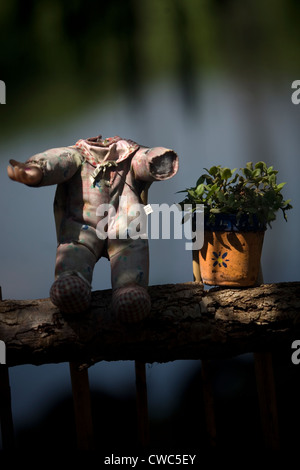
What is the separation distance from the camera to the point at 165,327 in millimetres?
1505

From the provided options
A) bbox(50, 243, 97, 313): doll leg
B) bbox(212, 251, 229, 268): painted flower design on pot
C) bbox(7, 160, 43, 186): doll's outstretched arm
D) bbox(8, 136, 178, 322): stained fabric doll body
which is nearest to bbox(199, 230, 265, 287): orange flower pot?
bbox(212, 251, 229, 268): painted flower design on pot

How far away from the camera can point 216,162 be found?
2.17m

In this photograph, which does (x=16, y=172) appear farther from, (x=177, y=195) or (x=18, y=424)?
(x=18, y=424)

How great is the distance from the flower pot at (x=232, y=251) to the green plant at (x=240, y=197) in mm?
31

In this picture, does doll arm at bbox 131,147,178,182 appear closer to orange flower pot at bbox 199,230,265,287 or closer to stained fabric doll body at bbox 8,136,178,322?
stained fabric doll body at bbox 8,136,178,322

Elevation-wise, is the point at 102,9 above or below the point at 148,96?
above

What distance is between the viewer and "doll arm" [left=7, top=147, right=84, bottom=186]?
136cm

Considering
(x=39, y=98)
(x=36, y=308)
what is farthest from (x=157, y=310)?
(x=39, y=98)

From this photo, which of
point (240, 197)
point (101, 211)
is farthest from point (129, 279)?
point (240, 197)

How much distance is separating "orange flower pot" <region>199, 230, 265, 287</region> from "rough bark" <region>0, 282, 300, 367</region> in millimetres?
53

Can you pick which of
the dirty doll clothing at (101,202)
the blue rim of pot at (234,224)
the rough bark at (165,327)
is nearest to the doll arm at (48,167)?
the dirty doll clothing at (101,202)

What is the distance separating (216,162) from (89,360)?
3.47 feet

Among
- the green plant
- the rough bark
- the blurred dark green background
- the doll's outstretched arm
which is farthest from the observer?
the blurred dark green background
